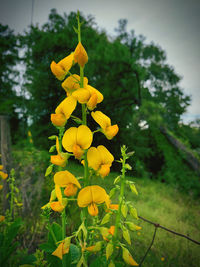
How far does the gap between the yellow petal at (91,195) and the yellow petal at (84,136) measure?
0.16m

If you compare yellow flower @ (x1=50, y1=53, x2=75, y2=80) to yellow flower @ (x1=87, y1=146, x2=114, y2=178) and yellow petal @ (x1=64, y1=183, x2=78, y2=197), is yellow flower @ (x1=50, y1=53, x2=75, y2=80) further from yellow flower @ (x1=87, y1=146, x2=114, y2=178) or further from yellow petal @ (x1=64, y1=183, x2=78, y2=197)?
yellow petal @ (x1=64, y1=183, x2=78, y2=197)

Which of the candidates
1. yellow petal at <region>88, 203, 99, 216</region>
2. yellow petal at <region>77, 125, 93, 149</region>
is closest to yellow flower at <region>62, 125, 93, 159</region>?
yellow petal at <region>77, 125, 93, 149</region>

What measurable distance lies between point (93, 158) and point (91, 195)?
0.14 metres

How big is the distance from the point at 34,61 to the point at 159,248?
1.85 m

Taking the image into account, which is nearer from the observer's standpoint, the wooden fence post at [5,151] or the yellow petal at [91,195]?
the yellow petal at [91,195]

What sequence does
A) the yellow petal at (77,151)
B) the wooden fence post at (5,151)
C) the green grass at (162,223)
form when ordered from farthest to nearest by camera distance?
the wooden fence post at (5,151), the green grass at (162,223), the yellow petal at (77,151)

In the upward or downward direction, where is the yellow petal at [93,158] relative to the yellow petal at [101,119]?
downward

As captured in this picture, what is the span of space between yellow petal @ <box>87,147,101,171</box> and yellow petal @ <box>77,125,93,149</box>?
37 mm

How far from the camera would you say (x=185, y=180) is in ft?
8.64

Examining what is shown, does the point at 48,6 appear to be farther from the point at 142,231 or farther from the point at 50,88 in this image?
the point at 142,231

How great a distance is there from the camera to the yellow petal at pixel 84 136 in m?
0.63

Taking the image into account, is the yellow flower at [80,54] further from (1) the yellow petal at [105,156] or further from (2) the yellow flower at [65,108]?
(1) the yellow petal at [105,156]

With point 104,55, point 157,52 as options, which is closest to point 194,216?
point 104,55

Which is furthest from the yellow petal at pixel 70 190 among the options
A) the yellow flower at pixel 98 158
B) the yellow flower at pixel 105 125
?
the yellow flower at pixel 105 125
